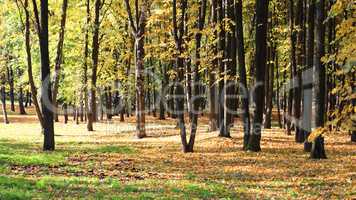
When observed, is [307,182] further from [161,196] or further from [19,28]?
[19,28]

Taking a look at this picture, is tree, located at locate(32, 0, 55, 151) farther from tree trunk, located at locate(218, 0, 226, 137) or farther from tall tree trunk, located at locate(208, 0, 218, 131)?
tall tree trunk, located at locate(208, 0, 218, 131)

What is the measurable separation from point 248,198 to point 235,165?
6.25 meters

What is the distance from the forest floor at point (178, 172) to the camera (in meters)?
12.2

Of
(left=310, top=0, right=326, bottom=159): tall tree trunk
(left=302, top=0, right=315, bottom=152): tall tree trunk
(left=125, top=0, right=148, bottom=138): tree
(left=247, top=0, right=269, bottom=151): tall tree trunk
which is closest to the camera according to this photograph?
(left=310, top=0, right=326, bottom=159): tall tree trunk

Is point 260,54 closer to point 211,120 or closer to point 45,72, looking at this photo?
point 45,72

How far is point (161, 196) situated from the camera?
1175cm

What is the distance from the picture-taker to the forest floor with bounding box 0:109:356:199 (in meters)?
12.2

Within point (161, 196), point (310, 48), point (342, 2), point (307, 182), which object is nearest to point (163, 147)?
point (310, 48)

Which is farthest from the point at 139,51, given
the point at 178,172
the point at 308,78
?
the point at 178,172

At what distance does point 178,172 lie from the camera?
656 inches

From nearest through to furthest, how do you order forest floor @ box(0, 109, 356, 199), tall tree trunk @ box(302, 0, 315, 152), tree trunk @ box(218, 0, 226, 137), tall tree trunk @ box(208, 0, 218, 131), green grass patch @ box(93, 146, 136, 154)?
forest floor @ box(0, 109, 356, 199), tall tree trunk @ box(302, 0, 315, 152), green grass patch @ box(93, 146, 136, 154), tree trunk @ box(218, 0, 226, 137), tall tree trunk @ box(208, 0, 218, 131)

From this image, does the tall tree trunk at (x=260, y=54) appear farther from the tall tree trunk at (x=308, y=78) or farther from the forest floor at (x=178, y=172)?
the tall tree trunk at (x=308, y=78)

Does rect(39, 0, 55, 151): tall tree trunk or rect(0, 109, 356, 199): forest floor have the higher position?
rect(39, 0, 55, 151): tall tree trunk

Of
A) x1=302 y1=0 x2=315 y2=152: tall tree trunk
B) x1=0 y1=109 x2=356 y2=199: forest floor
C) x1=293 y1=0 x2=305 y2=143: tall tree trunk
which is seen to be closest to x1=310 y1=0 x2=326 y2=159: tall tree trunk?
x1=302 y1=0 x2=315 y2=152: tall tree trunk
